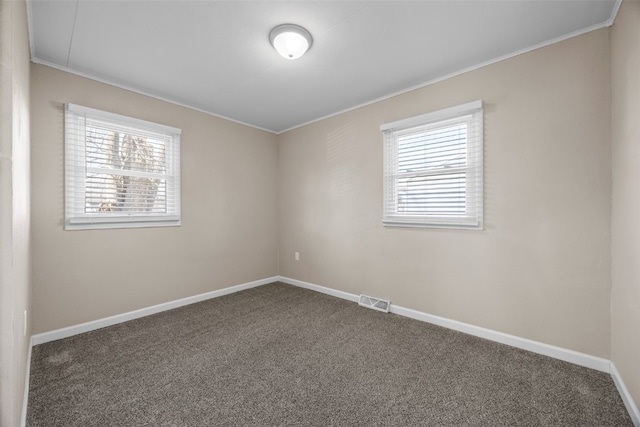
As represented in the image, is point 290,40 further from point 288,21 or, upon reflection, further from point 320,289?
point 320,289

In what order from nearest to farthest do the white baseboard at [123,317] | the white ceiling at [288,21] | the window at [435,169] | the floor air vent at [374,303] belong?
the white ceiling at [288,21] < the white baseboard at [123,317] < the window at [435,169] < the floor air vent at [374,303]

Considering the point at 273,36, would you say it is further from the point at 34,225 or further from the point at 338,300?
the point at 338,300

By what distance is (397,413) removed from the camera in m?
1.65

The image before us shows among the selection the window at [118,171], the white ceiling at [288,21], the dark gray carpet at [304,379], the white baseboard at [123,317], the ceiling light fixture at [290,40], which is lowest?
the dark gray carpet at [304,379]

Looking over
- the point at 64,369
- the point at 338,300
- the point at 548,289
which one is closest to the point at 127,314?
the point at 64,369

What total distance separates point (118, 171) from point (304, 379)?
8.96ft

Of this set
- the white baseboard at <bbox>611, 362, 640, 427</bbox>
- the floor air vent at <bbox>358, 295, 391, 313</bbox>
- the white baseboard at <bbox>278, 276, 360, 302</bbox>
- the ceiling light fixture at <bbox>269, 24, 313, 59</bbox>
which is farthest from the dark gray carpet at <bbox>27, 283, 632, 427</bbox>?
the ceiling light fixture at <bbox>269, 24, 313, 59</bbox>

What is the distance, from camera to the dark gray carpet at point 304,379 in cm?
163

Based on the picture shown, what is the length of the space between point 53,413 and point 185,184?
2.40m

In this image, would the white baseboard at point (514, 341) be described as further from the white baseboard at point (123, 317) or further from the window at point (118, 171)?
the window at point (118, 171)

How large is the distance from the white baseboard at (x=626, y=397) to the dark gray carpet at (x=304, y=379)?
1.5 inches

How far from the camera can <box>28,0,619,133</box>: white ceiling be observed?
1.90m

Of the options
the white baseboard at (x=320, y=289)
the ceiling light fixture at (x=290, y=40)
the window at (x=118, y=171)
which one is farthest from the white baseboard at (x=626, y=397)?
the window at (x=118, y=171)

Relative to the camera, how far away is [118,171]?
9.71ft
